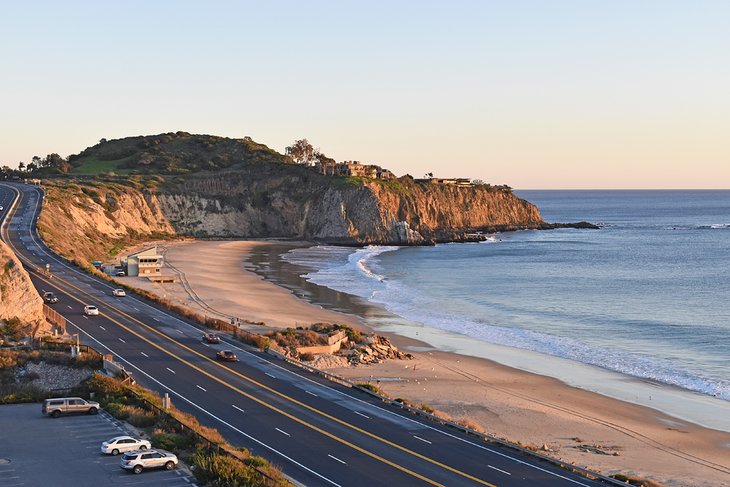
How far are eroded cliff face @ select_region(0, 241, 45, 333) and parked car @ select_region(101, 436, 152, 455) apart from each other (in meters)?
23.6

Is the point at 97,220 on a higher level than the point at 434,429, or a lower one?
higher

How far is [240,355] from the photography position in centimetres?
4938

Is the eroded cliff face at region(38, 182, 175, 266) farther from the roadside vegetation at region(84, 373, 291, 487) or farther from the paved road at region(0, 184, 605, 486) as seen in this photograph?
the roadside vegetation at region(84, 373, 291, 487)

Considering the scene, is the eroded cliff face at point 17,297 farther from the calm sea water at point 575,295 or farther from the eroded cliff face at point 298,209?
the eroded cliff face at point 298,209

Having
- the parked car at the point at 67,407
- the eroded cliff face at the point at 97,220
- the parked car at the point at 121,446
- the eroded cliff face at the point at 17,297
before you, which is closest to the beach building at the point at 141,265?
the eroded cliff face at the point at 97,220

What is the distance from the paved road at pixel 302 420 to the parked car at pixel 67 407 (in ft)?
14.4

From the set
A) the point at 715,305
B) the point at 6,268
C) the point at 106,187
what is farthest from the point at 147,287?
the point at 106,187

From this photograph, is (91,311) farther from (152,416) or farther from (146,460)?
(146,460)

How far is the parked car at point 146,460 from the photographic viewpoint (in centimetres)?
2794

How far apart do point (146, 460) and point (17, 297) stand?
95.2 ft

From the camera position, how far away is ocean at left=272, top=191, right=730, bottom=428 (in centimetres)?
5684

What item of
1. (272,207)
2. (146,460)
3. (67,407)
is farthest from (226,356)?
(272,207)

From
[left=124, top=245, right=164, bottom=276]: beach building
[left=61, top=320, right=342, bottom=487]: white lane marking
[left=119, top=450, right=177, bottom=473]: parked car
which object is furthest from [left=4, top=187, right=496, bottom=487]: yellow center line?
[left=124, top=245, right=164, bottom=276]: beach building

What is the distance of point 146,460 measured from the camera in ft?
92.0
